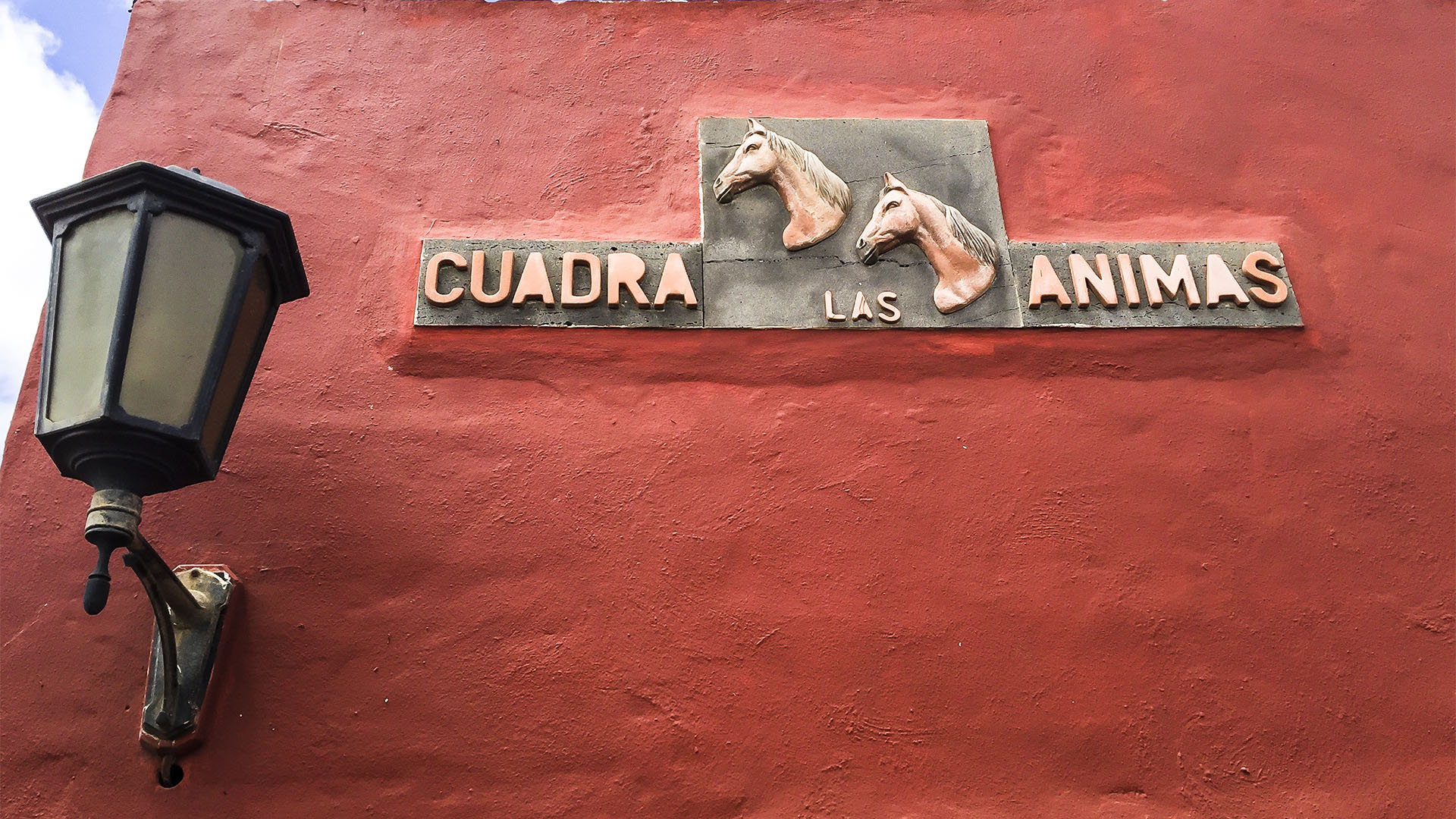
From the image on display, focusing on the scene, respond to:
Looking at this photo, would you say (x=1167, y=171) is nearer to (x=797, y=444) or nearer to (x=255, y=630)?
(x=797, y=444)

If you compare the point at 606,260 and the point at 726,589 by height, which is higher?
the point at 606,260

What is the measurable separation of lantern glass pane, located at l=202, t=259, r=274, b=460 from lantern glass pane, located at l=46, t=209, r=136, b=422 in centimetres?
20

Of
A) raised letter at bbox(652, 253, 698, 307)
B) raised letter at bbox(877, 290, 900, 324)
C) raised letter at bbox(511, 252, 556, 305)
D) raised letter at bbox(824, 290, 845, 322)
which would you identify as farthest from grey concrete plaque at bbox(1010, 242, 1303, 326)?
raised letter at bbox(511, 252, 556, 305)

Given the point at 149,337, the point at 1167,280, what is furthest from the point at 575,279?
the point at 1167,280

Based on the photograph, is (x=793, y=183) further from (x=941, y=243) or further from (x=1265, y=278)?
(x=1265, y=278)

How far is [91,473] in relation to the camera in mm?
2068

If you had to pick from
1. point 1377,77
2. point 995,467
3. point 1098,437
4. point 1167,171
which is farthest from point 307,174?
point 1377,77

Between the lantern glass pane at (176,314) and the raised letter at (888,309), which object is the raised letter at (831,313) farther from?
the lantern glass pane at (176,314)

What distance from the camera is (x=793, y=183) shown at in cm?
333

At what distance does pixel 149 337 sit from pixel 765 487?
4.65 feet

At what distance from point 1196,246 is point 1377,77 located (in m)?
1.04

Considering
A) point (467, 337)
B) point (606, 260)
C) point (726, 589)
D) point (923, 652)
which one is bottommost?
point (923, 652)

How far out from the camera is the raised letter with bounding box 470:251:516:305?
10.3 ft

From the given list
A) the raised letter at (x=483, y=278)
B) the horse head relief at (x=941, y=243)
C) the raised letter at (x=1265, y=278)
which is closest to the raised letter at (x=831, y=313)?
the horse head relief at (x=941, y=243)
